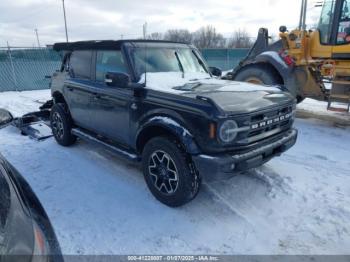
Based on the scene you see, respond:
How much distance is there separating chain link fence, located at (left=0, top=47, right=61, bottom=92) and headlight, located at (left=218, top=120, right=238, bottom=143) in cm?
1312

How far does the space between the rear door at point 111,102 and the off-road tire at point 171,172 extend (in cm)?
64

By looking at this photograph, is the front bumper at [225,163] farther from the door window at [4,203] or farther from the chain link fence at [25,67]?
the chain link fence at [25,67]

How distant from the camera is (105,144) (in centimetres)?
456

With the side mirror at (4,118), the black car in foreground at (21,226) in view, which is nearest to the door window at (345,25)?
the side mirror at (4,118)

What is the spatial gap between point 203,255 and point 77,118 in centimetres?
354

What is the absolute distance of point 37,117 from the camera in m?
7.02

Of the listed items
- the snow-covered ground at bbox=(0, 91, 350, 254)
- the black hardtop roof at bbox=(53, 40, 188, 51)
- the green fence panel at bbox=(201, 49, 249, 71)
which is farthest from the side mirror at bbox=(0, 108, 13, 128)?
the green fence panel at bbox=(201, 49, 249, 71)

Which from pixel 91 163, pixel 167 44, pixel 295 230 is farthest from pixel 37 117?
pixel 295 230

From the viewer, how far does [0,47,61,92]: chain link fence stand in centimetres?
1366

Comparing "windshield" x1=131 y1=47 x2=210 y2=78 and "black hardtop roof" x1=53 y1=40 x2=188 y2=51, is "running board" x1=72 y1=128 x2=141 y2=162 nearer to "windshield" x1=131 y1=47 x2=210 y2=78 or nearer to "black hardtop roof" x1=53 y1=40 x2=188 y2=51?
"windshield" x1=131 y1=47 x2=210 y2=78

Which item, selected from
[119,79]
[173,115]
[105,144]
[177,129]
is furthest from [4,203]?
[105,144]

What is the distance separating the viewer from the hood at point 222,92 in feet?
10.8

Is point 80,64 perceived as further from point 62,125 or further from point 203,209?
point 203,209

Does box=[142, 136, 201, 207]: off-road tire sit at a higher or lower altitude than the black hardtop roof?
lower
